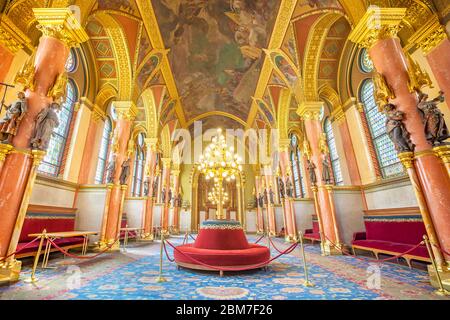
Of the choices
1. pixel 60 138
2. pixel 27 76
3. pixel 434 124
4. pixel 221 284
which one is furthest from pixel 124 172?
pixel 434 124

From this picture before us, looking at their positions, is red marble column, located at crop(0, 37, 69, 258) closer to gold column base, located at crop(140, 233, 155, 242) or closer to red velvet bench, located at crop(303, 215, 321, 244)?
gold column base, located at crop(140, 233, 155, 242)

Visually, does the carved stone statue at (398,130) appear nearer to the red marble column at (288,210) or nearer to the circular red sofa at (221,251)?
→ the circular red sofa at (221,251)

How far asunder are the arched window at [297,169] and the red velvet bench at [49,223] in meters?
13.3

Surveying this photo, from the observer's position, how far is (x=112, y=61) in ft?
33.4

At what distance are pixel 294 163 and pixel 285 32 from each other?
949 cm

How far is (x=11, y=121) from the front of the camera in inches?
162

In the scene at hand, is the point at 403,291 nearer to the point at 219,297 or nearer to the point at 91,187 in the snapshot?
the point at 219,297

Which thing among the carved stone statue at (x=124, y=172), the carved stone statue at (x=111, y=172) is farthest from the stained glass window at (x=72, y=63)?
the carved stone statue at (x=124, y=172)

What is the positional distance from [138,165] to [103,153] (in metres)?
4.65

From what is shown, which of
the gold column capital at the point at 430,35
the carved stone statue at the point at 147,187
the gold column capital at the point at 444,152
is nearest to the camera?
the gold column capital at the point at 444,152

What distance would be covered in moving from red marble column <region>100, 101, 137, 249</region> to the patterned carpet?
2.94 m

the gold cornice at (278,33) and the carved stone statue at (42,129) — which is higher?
the gold cornice at (278,33)

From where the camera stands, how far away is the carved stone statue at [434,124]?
3916 mm

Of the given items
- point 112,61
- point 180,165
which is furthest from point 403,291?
point 180,165
